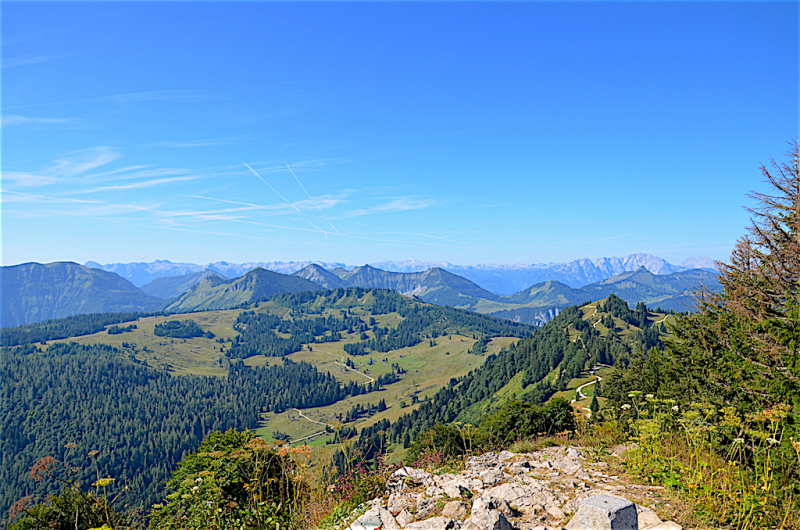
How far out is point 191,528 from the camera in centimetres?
902

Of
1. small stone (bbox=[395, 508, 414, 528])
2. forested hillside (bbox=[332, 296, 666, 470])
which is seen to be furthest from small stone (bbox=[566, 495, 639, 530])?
forested hillside (bbox=[332, 296, 666, 470])

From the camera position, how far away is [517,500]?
328 inches

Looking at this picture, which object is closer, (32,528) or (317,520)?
(317,520)

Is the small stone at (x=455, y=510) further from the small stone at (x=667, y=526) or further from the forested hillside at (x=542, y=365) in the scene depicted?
the forested hillside at (x=542, y=365)

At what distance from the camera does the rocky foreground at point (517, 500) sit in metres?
6.64

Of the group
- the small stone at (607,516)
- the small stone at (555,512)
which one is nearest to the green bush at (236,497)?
the small stone at (555,512)

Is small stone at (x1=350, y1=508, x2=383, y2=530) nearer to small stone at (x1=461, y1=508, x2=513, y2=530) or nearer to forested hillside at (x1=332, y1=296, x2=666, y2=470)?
small stone at (x1=461, y1=508, x2=513, y2=530)

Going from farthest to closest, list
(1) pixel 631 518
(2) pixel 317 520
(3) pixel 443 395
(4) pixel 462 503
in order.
→ (3) pixel 443 395 < (2) pixel 317 520 < (4) pixel 462 503 < (1) pixel 631 518

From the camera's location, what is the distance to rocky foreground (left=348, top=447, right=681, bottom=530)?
6.64 metres

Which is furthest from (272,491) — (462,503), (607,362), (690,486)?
(607,362)

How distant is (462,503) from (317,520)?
3370 millimetres

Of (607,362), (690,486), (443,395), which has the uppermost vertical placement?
(690,486)

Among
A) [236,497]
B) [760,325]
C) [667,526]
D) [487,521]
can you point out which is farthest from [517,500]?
[760,325]

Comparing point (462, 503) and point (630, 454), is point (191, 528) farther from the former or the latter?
point (630, 454)
